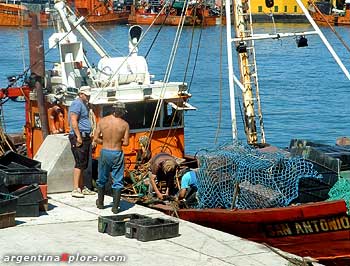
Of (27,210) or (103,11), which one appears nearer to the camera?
(27,210)

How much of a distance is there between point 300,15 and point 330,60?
3618 centimetres

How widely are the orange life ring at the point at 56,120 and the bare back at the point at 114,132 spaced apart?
4068 millimetres

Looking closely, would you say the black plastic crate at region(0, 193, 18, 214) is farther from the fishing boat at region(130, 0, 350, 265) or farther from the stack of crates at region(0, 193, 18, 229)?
the fishing boat at region(130, 0, 350, 265)

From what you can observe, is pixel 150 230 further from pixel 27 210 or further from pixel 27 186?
pixel 27 186

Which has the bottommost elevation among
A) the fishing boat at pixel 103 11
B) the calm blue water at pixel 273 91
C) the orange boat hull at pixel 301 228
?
the calm blue water at pixel 273 91

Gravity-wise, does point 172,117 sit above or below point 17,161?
above

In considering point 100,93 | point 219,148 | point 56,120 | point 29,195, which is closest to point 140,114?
point 100,93

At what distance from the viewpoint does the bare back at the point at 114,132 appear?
535 inches

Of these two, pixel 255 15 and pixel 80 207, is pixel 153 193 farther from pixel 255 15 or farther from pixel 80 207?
pixel 255 15

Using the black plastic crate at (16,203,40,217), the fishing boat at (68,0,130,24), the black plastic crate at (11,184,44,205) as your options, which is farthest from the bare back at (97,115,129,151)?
the fishing boat at (68,0,130,24)

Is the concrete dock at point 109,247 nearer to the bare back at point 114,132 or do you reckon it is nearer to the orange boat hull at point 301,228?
the orange boat hull at point 301,228

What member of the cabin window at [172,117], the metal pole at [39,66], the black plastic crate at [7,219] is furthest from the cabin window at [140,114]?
the black plastic crate at [7,219]

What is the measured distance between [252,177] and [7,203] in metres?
3.48

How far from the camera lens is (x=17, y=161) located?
49.4 feet
